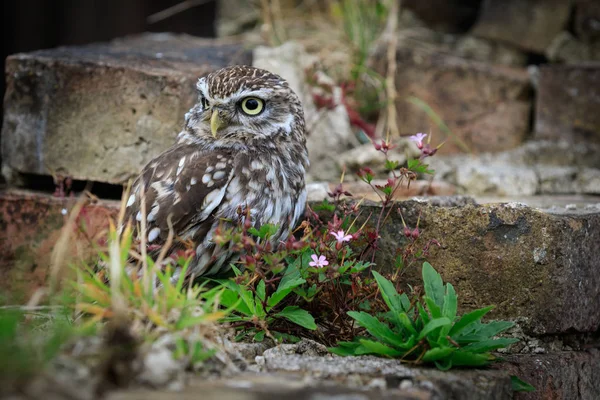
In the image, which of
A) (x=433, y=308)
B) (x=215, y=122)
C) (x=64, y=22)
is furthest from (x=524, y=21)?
(x=64, y=22)

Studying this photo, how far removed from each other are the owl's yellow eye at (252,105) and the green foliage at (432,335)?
99 centimetres

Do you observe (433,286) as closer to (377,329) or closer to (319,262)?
(377,329)

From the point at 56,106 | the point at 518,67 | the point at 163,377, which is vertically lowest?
the point at 163,377

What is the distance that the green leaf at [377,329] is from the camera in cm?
265

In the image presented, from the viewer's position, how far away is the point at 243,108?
10.9 feet

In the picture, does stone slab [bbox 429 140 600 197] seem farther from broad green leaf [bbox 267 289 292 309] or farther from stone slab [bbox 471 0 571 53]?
broad green leaf [bbox 267 289 292 309]

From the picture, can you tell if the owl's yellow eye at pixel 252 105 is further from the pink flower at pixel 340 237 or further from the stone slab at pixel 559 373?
the stone slab at pixel 559 373

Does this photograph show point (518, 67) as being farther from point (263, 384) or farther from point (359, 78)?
point (263, 384)

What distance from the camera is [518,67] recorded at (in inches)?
213

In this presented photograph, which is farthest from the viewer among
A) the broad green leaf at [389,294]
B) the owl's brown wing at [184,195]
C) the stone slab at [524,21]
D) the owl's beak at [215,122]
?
the stone slab at [524,21]

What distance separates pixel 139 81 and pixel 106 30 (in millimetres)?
4283

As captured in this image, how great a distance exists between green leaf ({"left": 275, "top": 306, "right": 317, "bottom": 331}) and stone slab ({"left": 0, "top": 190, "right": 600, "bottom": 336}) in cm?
59

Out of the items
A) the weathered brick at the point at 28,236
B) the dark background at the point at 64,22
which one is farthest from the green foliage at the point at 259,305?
the dark background at the point at 64,22

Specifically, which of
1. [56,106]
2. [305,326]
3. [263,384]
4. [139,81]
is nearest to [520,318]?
[305,326]
